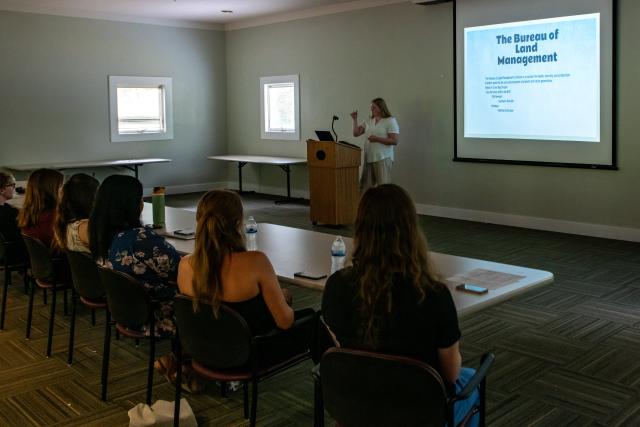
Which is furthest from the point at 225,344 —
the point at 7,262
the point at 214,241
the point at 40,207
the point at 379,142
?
the point at 379,142

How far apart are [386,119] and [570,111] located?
6.45 ft

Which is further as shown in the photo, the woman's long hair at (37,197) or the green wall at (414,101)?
the green wall at (414,101)

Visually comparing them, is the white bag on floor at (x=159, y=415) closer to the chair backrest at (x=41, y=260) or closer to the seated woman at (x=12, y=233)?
the chair backrest at (x=41, y=260)

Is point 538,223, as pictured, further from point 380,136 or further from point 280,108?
point 280,108

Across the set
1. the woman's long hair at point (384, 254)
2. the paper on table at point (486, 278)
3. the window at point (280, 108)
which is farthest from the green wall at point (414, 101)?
the woman's long hair at point (384, 254)

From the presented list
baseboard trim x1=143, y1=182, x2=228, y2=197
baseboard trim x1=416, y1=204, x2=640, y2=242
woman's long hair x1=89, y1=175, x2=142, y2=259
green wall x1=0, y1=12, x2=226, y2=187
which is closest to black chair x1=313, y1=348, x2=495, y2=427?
woman's long hair x1=89, y1=175, x2=142, y2=259

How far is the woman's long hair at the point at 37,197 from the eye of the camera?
4.23m

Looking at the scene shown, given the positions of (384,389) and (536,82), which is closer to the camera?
(384,389)

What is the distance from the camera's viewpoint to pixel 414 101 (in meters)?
8.73

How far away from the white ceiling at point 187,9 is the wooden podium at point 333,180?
2.27 meters

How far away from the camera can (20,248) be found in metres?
4.57

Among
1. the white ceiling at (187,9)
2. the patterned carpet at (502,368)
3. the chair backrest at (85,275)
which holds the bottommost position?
the patterned carpet at (502,368)

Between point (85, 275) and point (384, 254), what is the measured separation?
2.05 m

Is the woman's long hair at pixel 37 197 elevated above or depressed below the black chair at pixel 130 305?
above
